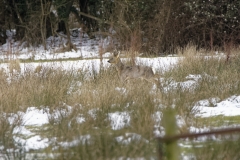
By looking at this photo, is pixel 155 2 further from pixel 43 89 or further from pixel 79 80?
pixel 43 89

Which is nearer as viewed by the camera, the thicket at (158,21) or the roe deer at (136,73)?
the roe deer at (136,73)

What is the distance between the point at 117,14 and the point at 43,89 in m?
14.7

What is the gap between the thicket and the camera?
21297 mm

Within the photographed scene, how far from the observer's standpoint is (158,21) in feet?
72.2

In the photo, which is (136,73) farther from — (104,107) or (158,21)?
(158,21)

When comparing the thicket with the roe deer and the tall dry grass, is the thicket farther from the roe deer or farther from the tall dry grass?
the tall dry grass

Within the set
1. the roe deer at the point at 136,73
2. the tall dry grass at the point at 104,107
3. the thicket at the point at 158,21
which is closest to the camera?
the tall dry grass at the point at 104,107

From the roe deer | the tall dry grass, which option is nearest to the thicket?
the roe deer

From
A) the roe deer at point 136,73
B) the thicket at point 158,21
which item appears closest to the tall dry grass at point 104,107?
the roe deer at point 136,73

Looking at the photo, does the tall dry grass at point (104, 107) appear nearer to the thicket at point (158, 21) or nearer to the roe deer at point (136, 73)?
the roe deer at point (136, 73)

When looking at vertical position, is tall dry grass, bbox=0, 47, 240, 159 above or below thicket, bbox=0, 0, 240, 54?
below

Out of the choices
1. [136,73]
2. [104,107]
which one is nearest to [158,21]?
[136,73]

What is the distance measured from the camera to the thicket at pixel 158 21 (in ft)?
69.9

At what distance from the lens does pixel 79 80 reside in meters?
11.4
